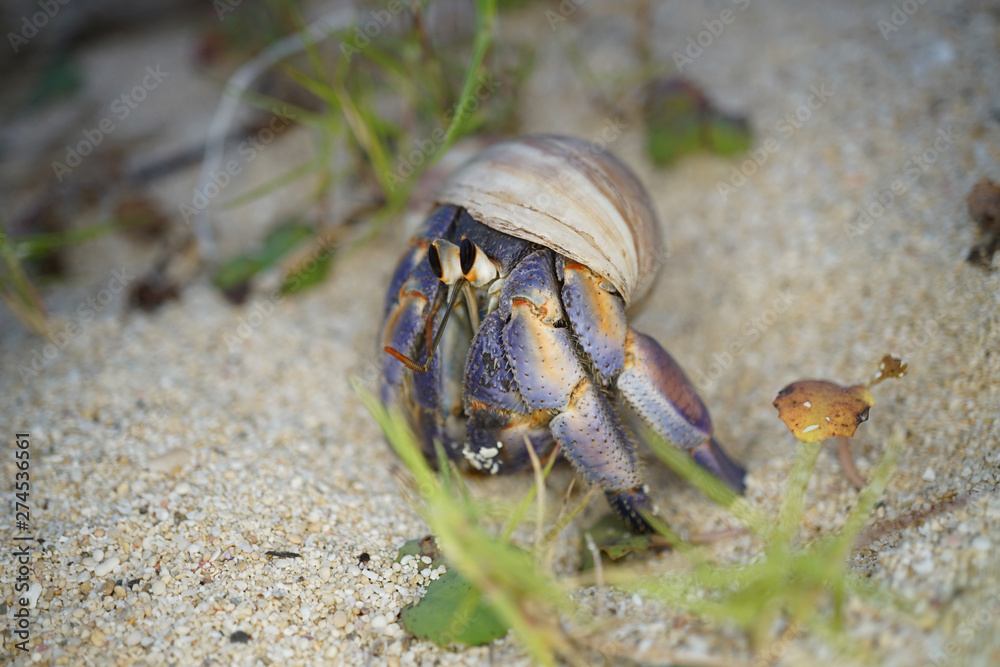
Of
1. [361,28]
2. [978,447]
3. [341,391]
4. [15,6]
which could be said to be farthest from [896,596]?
[15,6]

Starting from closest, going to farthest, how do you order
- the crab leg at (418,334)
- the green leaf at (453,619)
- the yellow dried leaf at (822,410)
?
the green leaf at (453,619)
the yellow dried leaf at (822,410)
the crab leg at (418,334)

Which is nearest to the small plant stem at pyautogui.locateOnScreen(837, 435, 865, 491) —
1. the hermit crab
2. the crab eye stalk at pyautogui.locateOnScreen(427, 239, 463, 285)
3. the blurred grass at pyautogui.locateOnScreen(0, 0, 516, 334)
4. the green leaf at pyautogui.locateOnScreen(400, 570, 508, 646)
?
the hermit crab

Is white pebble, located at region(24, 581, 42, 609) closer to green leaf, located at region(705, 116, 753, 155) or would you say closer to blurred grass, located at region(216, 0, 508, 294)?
blurred grass, located at region(216, 0, 508, 294)

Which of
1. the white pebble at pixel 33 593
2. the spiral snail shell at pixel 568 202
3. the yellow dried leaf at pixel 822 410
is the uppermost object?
the spiral snail shell at pixel 568 202

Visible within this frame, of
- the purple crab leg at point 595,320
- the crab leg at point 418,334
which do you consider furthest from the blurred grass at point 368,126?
the purple crab leg at point 595,320

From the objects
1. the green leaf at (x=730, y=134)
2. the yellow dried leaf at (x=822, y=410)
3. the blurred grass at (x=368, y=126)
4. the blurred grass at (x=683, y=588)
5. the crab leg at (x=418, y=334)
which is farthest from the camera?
the green leaf at (x=730, y=134)

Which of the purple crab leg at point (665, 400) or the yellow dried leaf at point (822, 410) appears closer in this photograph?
the yellow dried leaf at point (822, 410)

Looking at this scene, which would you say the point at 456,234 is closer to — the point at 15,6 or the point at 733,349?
the point at 733,349

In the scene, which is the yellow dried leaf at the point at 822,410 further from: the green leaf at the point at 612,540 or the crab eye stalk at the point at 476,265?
the crab eye stalk at the point at 476,265
